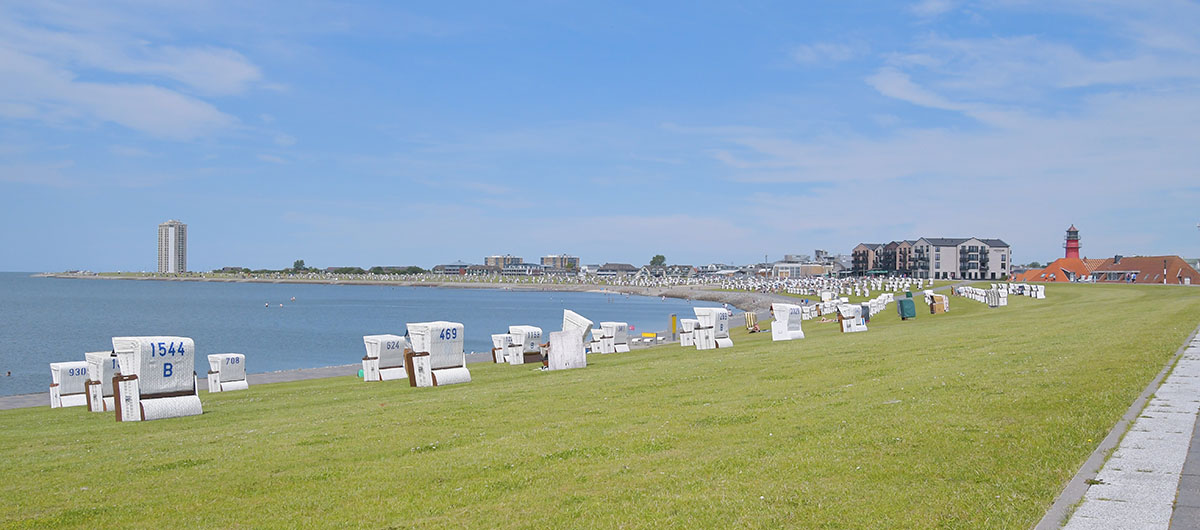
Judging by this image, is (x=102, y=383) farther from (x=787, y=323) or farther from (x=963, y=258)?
(x=963, y=258)

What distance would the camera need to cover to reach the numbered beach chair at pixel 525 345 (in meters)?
31.5

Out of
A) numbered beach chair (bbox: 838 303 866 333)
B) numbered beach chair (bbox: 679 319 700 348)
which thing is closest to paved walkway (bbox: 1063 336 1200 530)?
numbered beach chair (bbox: 838 303 866 333)

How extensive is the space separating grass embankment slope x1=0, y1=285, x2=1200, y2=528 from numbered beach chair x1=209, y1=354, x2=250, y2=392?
11449mm

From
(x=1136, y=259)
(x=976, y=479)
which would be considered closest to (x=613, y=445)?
(x=976, y=479)

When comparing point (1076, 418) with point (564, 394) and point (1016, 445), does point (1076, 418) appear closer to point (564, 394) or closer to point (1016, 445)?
point (1016, 445)

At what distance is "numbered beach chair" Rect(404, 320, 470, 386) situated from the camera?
22469mm

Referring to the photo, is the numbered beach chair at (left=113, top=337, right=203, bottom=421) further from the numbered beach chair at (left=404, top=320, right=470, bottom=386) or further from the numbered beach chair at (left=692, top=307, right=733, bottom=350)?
the numbered beach chair at (left=692, top=307, right=733, bottom=350)

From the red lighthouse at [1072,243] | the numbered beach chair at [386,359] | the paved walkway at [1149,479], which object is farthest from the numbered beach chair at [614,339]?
the red lighthouse at [1072,243]

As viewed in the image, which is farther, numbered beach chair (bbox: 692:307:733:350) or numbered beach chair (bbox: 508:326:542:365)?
numbered beach chair (bbox: 692:307:733:350)

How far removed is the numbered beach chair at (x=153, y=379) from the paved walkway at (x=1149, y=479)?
15.3m

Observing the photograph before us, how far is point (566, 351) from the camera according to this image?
26.2 metres

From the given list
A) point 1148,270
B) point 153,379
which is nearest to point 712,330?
point 153,379

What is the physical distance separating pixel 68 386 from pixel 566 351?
15.1 m

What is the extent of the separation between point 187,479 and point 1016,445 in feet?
30.4
